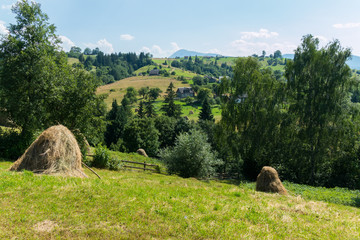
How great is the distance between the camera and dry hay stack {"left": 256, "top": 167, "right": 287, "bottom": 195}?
58.4ft

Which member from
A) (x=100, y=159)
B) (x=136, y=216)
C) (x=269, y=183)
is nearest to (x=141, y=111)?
(x=100, y=159)

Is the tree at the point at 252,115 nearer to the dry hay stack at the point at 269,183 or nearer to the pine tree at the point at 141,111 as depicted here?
the dry hay stack at the point at 269,183

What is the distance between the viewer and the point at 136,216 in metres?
8.19

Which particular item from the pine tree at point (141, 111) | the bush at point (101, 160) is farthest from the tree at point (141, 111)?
the bush at point (101, 160)

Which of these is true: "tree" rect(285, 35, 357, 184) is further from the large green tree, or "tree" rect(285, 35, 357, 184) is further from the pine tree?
the pine tree

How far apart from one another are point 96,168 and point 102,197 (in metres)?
12.3

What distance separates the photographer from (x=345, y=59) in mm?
28328

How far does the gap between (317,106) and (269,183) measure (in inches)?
654

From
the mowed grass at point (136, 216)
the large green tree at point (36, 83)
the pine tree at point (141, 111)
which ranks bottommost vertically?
the pine tree at point (141, 111)

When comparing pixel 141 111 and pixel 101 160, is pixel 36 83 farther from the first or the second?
pixel 141 111

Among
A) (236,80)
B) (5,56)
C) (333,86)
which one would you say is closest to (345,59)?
(333,86)

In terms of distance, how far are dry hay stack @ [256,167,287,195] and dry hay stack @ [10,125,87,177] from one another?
13.9 meters

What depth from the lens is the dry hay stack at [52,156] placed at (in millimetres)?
11961

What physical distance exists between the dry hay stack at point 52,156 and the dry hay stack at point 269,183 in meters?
13.9
